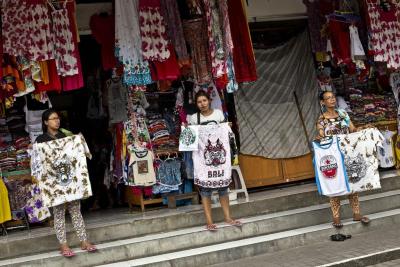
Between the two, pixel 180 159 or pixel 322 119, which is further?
pixel 180 159

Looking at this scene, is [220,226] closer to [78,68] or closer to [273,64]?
[78,68]

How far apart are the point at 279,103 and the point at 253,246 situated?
3.66 meters

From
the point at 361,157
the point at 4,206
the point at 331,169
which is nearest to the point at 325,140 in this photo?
the point at 331,169

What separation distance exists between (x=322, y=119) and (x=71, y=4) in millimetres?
3849

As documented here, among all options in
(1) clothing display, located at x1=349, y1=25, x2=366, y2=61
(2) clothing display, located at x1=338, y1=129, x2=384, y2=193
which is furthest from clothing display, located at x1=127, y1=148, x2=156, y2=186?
(1) clothing display, located at x1=349, y1=25, x2=366, y2=61

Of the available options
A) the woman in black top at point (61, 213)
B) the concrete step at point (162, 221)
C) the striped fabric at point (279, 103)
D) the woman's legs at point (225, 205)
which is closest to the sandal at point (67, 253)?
the woman in black top at point (61, 213)

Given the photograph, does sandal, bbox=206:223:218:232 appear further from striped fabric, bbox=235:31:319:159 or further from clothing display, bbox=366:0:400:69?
clothing display, bbox=366:0:400:69

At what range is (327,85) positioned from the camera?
10531 mm

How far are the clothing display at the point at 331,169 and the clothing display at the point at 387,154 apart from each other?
3192mm

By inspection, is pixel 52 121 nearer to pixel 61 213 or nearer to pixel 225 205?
pixel 61 213

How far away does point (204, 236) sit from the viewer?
24.6 feet

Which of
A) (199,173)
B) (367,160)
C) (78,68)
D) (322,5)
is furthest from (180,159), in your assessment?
(322,5)

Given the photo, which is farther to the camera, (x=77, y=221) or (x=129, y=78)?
(x=129, y=78)

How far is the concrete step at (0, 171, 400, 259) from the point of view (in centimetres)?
708
